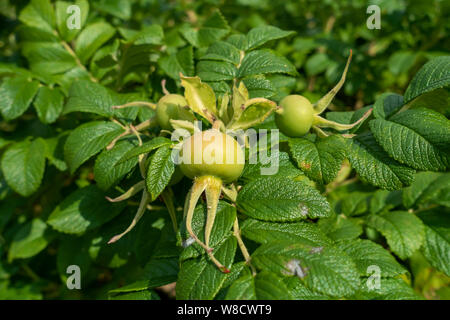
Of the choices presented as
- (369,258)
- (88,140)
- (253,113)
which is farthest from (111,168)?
(369,258)

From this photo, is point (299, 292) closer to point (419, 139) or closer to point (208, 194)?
point (208, 194)

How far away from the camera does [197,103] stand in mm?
1451

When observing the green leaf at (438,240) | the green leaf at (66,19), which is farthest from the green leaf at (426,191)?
the green leaf at (66,19)

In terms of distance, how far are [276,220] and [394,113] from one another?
2.51 ft

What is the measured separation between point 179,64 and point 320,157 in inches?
40.7

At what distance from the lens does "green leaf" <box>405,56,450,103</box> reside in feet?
4.62

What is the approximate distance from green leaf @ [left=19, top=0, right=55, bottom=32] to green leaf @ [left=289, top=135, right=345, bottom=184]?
202 cm

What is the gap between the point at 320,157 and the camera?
1.43 meters

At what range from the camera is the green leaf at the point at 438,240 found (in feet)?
5.69

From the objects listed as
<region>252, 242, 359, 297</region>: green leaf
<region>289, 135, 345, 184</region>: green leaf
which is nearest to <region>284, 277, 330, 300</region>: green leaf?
<region>252, 242, 359, 297</region>: green leaf

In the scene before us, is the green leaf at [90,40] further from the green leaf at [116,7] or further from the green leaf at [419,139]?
the green leaf at [419,139]

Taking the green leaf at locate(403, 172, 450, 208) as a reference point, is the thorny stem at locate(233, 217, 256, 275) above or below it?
above

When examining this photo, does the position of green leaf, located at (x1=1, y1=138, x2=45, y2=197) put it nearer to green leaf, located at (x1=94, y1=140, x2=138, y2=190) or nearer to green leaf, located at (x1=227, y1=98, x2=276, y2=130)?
green leaf, located at (x1=94, y1=140, x2=138, y2=190)
